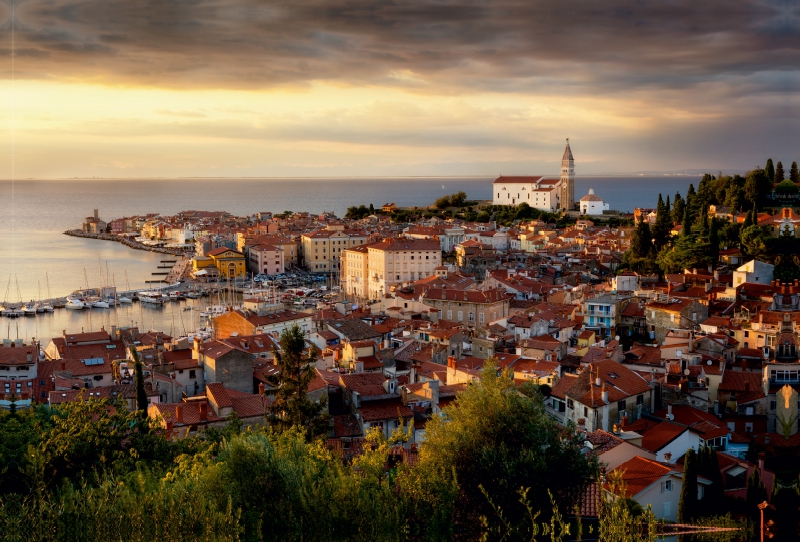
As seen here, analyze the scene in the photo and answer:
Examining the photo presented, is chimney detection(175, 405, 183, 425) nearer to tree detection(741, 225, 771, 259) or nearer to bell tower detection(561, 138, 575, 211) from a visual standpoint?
tree detection(741, 225, 771, 259)

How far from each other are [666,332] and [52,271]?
47579 millimetres

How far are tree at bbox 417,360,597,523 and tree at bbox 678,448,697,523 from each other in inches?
83.8

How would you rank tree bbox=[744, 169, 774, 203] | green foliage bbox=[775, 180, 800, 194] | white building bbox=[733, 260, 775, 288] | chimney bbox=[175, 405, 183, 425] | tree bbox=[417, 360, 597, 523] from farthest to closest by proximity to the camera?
green foliage bbox=[775, 180, 800, 194], tree bbox=[744, 169, 774, 203], white building bbox=[733, 260, 775, 288], chimney bbox=[175, 405, 183, 425], tree bbox=[417, 360, 597, 523]

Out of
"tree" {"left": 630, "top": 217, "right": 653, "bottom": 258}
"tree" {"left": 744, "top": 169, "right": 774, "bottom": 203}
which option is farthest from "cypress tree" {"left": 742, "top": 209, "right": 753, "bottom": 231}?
"tree" {"left": 630, "top": 217, "right": 653, "bottom": 258}

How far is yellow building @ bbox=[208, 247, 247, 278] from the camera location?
169 feet

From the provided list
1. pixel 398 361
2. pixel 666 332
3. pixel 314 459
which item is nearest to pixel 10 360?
pixel 398 361

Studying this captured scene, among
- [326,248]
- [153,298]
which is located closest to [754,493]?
[153,298]

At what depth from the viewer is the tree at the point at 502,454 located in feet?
24.8

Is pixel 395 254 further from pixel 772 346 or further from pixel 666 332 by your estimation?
pixel 772 346

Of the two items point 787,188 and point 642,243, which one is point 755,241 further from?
point 787,188

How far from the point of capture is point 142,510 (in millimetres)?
5109

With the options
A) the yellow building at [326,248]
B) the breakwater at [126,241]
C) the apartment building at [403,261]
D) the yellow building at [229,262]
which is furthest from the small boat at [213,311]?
the breakwater at [126,241]

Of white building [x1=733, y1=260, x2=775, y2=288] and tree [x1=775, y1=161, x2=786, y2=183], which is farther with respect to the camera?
tree [x1=775, y1=161, x2=786, y2=183]

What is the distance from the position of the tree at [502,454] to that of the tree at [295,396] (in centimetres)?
272
